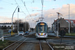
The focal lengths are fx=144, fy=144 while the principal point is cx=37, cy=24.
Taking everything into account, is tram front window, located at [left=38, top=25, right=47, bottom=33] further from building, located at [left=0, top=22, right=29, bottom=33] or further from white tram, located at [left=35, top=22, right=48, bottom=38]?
building, located at [left=0, top=22, right=29, bottom=33]

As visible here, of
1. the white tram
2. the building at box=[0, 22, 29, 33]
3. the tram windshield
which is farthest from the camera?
the building at box=[0, 22, 29, 33]

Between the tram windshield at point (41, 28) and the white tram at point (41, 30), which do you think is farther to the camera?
the tram windshield at point (41, 28)

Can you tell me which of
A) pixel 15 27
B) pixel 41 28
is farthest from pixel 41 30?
pixel 15 27

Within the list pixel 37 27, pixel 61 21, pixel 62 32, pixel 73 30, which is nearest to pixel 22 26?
pixel 61 21

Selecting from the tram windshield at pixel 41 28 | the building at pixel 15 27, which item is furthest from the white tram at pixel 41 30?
the building at pixel 15 27

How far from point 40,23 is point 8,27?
103 metres

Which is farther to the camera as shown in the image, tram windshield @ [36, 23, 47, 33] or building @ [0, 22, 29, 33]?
building @ [0, 22, 29, 33]

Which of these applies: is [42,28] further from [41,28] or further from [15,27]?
[15,27]

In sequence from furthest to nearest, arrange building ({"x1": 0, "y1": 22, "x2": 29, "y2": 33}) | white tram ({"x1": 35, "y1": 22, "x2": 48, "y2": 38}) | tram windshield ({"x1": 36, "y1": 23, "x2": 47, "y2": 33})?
building ({"x1": 0, "y1": 22, "x2": 29, "y2": 33}), tram windshield ({"x1": 36, "y1": 23, "x2": 47, "y2": 33}), white tram ({"x1": 35, "y1": 22, "x2": 48, "y2": 38})

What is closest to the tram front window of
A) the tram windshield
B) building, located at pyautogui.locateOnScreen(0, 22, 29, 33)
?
the tram windshield

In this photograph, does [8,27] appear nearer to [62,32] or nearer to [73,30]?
[73,30]

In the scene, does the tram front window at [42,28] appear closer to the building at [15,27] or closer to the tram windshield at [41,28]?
the tram windshield at [41,28]

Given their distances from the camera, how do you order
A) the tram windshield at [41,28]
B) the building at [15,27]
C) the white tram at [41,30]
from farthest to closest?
the building at [15,27]
the tram windshield at [41,28]
the white tram at [41,30]

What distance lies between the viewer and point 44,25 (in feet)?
93.1
